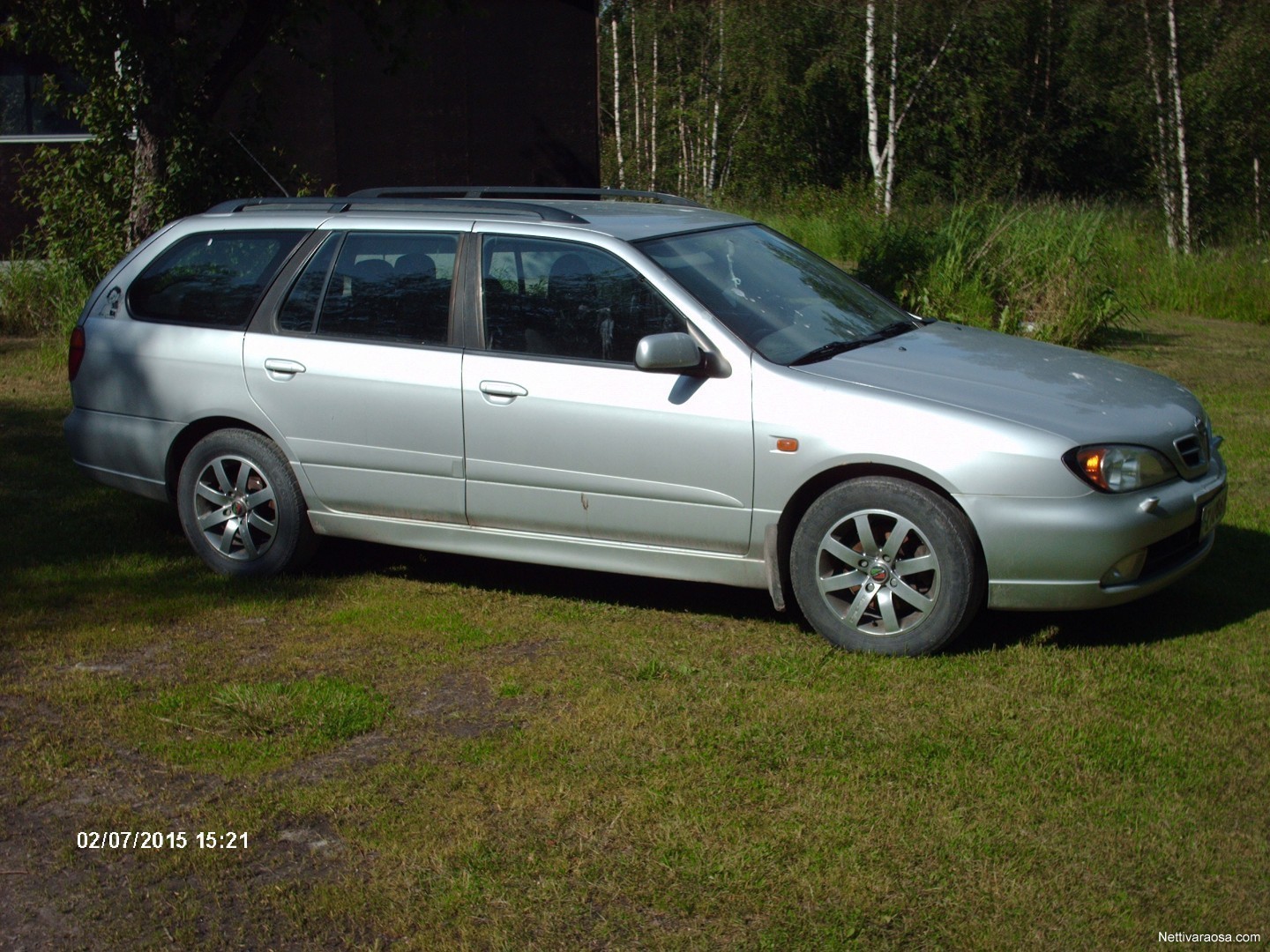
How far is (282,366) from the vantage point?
6109mm

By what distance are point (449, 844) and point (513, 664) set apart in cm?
145

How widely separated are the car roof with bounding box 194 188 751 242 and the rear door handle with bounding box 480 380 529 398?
2.39ft

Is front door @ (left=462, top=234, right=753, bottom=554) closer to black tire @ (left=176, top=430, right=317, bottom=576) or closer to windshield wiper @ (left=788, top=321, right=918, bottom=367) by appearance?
windshield wiper @ (left=788, top=321, right=918, bottom=367)

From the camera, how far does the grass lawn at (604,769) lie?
3.44 m

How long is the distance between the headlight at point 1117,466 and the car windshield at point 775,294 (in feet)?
3.65

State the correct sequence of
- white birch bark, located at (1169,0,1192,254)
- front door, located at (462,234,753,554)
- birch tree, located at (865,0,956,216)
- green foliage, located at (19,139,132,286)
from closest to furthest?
front door, located at (462,234,753,554) → green foliage, located at (19,139,132,286) → white birch bark, located at (1169,0,1192,254) → birch tree, located at (865,0,956,216)

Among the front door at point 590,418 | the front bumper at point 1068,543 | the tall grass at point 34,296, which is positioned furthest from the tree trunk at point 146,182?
the front bumper at point 1068,543

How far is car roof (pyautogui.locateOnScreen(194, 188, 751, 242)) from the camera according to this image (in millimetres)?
5891

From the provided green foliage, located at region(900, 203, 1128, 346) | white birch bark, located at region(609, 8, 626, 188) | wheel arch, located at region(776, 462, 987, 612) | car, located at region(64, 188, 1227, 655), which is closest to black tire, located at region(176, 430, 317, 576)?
car, located at region(64, 188, 1227, 655)

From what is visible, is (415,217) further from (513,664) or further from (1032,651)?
(1032,651)

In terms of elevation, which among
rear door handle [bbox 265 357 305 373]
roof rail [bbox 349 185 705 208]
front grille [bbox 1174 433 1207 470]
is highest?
roof rail [bbox 349 185 705 208]

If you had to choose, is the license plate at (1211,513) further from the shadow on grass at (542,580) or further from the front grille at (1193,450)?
the shadow on grass at (542,580)

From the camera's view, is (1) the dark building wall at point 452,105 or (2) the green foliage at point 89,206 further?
(1) the dark building wall at point 452,105

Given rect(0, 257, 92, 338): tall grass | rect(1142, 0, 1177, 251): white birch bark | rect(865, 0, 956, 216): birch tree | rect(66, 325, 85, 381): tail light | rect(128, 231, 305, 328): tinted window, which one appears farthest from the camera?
rect(865, 0, 956, 216): birch tree
